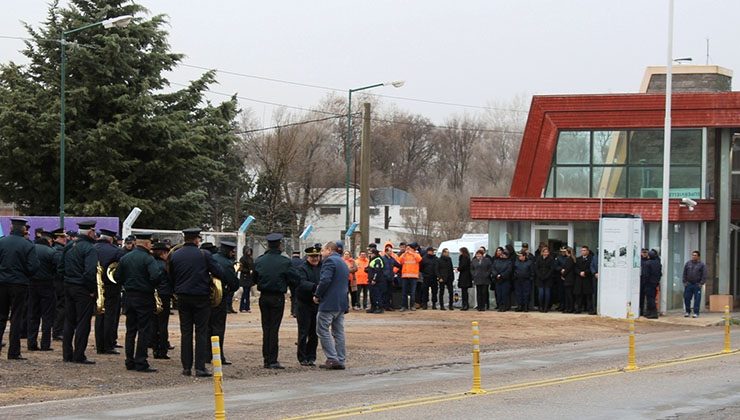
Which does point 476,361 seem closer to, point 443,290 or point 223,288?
point 223,288

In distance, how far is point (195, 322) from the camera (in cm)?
1580

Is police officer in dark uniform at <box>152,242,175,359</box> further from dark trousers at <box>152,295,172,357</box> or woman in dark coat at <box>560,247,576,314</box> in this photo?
woman in dark coat at <box>560,247,576,314</box>

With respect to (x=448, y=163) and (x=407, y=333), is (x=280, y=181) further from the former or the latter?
(x=407, y=333)

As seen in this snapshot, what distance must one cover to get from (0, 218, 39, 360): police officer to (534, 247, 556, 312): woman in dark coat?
55.9 ft

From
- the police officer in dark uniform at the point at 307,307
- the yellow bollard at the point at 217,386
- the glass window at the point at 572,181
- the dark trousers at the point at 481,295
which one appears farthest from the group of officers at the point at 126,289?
the glass window at the point at 572,181

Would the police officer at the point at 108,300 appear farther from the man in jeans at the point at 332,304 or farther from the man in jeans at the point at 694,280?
the man in jeans at the point at 694,280

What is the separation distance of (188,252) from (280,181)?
48.9 metres

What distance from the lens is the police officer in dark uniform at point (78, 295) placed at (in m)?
16.5

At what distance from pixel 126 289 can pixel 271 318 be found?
223 centimetres

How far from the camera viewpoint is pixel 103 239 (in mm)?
17500

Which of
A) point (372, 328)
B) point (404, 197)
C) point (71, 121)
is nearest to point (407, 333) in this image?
point (372, 328)

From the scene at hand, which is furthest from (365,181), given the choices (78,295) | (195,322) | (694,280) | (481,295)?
(195,322)

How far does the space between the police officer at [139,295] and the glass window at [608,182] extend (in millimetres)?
20755

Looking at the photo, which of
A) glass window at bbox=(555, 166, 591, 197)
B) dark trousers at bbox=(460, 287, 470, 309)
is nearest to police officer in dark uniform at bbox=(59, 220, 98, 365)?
dark trousers at bbox=(460, 287, 470, 309)
